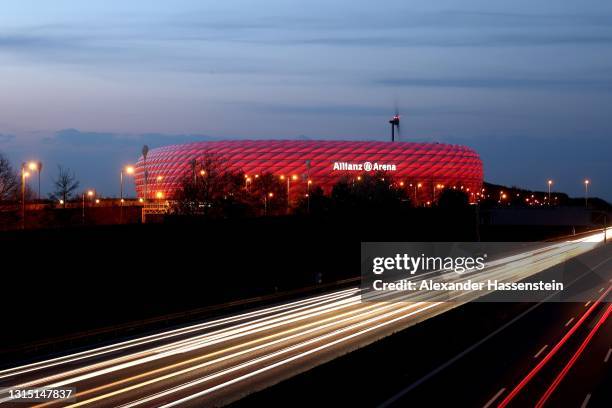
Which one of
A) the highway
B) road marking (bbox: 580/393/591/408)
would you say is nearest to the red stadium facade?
the highway

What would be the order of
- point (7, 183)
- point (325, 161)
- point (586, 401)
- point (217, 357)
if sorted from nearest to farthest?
point (586, 401)
point (217, 357)
point (7, 183)
point (325, 161)

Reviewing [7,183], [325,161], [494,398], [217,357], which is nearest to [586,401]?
[494,398]

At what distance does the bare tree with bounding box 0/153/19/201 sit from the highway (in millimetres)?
31154

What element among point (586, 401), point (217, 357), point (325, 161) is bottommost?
point (586, 401)

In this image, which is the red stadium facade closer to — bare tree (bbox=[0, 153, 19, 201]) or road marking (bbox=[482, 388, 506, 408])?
bare tree (bbox=[0, 153, 19, 201])

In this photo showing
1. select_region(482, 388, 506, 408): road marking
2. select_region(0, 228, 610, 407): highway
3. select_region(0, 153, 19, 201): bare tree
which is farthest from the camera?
select_region(0, 153, 19, 201): bare tree

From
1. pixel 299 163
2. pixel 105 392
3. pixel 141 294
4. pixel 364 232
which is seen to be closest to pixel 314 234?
pixel 364 232

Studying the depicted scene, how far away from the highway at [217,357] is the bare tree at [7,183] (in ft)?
102

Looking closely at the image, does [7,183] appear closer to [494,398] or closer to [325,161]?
[494,398]

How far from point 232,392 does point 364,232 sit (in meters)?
39.5

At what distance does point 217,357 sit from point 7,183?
4267 cm

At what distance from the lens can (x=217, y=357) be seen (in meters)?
20.9

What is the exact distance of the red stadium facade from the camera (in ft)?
494

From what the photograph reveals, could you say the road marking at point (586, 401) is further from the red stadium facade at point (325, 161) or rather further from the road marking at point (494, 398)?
the red stadium facade at point (325, 161)
